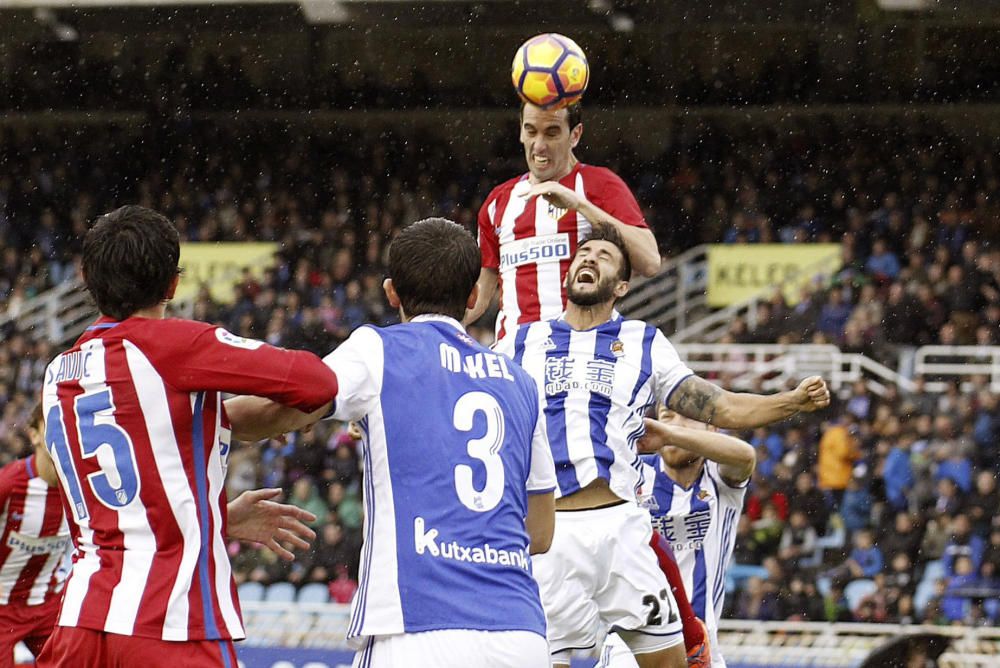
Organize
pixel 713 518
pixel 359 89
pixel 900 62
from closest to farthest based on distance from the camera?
pixel 713 518
pixel 900 62
pixel 359 89

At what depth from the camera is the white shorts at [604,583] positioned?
19.1 feet

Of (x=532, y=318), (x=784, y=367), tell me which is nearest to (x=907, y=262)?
(x=784, y=367)

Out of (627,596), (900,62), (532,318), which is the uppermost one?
(900,62)

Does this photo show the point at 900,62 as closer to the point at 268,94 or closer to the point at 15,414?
the point at 268,94

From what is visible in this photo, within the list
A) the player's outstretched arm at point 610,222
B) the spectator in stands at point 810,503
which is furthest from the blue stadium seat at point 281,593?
the player's outstretched arm at point 610,222

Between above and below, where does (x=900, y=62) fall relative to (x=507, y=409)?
above

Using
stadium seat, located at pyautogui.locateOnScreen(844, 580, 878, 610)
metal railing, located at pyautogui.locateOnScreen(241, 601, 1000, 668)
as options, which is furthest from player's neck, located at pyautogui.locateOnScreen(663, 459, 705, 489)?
stadium seat, located at pyautogui.locateOnScreen(844, 580, 878, 610)

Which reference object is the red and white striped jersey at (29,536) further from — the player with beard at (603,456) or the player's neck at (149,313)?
the player's neck at (149,313)

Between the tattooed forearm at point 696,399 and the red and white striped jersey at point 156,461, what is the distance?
2.20 metres

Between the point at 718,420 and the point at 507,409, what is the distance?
5.86 feet

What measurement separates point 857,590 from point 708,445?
7859mm

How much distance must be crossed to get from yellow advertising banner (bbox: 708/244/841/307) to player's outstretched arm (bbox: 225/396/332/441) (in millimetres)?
14306

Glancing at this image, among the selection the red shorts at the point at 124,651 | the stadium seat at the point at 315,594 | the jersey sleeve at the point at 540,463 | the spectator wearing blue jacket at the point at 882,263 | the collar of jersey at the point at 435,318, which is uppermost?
the spectator wearing blue jacket at the point at 882,263

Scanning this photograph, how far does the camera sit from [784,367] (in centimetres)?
1584
